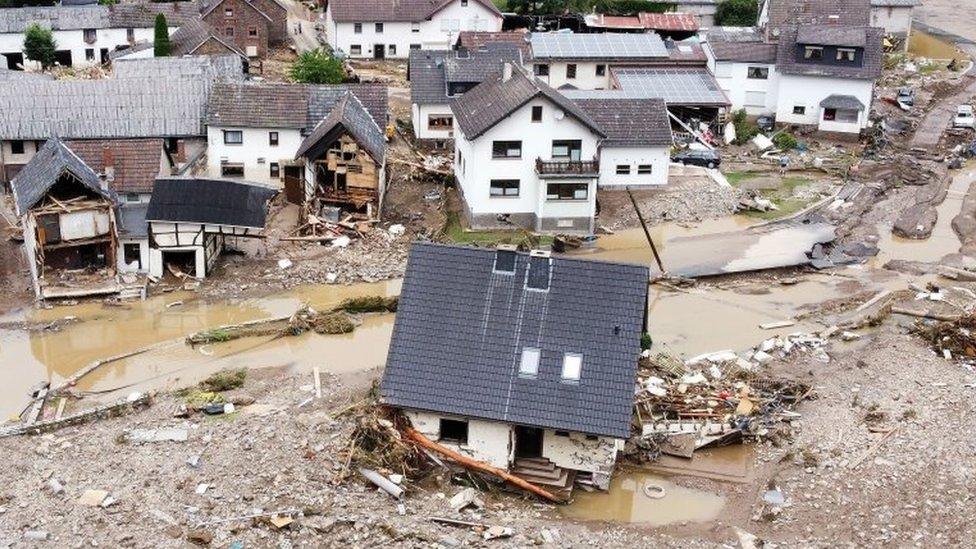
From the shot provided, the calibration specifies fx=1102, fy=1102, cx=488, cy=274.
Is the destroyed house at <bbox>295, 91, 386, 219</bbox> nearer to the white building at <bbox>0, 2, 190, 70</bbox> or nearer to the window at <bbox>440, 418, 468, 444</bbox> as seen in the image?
the window at <bbox>440, 418, 468, 444</bbox>

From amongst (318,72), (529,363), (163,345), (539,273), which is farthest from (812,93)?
(529,363)

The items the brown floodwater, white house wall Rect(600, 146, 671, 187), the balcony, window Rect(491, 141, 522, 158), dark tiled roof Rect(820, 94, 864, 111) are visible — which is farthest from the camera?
dark tiled roof Rect(820, 94, 864, 111)

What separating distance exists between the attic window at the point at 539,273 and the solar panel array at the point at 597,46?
37.4 m

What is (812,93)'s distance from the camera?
60281mm

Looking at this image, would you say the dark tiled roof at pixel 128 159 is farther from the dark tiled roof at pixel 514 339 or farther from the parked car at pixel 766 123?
the parked car at pixel 766 123

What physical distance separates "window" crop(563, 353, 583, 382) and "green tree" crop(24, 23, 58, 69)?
2071 inches

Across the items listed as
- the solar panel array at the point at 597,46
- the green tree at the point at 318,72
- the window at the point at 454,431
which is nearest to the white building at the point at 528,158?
the green tree at the point at 318,72

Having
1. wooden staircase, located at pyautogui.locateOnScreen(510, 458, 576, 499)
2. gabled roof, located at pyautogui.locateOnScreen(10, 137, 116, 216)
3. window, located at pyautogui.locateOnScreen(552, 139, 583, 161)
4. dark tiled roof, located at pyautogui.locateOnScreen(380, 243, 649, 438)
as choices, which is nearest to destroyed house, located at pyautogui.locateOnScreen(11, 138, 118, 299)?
gabled roof, located at pyautogui.locateOnScreen(10, 137, 116, 216)

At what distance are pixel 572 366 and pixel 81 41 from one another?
54975mm

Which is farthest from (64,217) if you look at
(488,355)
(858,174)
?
(858,174)

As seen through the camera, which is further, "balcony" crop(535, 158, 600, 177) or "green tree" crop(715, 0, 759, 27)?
"green tree" crop(715, 0, 759, 27)

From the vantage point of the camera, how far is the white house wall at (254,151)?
159 feet

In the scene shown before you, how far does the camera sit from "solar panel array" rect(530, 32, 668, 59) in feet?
209

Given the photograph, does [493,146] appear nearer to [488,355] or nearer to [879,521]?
[488,355]
